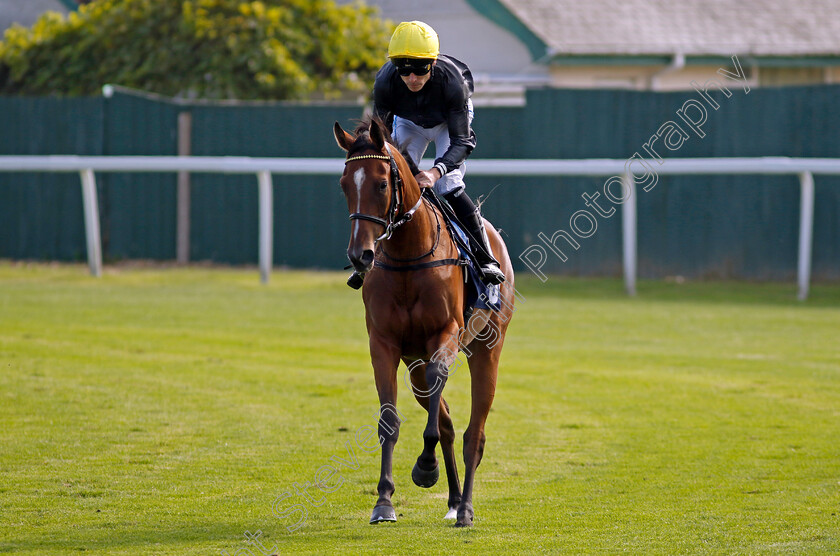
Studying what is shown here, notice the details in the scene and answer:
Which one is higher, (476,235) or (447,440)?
(476,235)

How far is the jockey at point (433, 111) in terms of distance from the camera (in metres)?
6.06

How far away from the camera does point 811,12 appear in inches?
854

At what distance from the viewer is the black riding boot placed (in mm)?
6492

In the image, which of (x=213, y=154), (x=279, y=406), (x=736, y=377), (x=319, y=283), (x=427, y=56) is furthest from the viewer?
(x=213, y=154)

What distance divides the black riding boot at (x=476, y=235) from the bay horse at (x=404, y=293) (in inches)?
11.8

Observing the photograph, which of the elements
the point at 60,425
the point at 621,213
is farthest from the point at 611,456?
the point at 621,213

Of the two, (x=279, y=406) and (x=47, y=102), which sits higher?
(x=47, y=102)

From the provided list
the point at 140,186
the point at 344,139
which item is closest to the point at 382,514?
the point at 344,139

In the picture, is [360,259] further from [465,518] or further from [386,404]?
[465,518]

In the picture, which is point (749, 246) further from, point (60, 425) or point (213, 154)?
point (60, 425)

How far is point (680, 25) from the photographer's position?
68.3ft

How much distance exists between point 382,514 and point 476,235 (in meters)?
1.80

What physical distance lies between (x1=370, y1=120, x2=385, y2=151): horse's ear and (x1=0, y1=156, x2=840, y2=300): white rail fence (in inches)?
372

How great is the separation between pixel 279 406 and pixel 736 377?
157 inches
